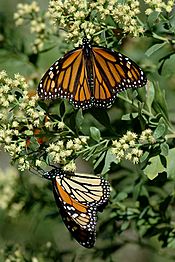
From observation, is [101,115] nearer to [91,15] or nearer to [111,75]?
[111,75]

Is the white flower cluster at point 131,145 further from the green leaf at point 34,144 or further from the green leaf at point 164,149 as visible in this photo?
the green leaf at point 34,144

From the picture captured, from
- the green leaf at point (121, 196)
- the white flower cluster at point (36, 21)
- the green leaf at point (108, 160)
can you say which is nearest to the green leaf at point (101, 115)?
the green leaf at point (108, 160)

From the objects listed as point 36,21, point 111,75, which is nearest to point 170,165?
point 111,75

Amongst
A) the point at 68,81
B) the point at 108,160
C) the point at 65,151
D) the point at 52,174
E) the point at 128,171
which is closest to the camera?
the point at 65,151

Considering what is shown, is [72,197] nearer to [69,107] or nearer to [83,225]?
[83,225]

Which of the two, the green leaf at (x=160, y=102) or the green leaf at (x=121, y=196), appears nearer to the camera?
the green leaf at (x=160, y=102)

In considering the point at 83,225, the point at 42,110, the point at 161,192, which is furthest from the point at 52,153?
the point at 161,192

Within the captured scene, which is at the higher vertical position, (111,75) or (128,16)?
(128,16)

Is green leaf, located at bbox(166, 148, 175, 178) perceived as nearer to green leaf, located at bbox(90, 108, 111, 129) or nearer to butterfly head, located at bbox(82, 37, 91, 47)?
green leaf, located at bbox(90, 108, 111, 129)
